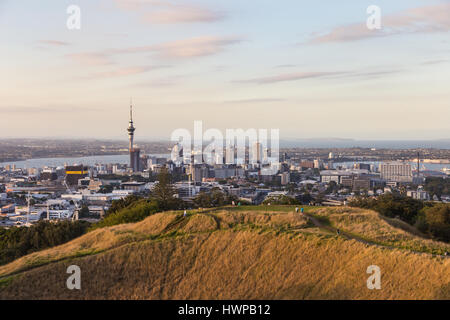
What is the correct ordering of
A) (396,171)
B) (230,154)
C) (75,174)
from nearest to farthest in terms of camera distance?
1. (75,174)
2. (396,171)
3. (230,154)

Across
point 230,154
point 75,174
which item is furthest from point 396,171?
point 75,174

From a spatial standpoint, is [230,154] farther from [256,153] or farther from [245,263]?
[245,263]

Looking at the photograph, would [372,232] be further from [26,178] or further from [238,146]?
[238,146]

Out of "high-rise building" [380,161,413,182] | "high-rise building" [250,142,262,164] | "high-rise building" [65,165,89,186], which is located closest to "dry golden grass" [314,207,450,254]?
"high-rise building" [380,161,413,182]

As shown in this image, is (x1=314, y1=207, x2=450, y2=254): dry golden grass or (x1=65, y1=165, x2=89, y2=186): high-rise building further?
(x1=65, y1=165, x2=89, y2=186): high-rise building

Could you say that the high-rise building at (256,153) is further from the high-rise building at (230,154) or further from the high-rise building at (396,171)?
the high-rise building at (396,171)

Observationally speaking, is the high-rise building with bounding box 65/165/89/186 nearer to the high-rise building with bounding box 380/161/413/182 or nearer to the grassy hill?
the high-rise building with bounding box 380/161/413/182
